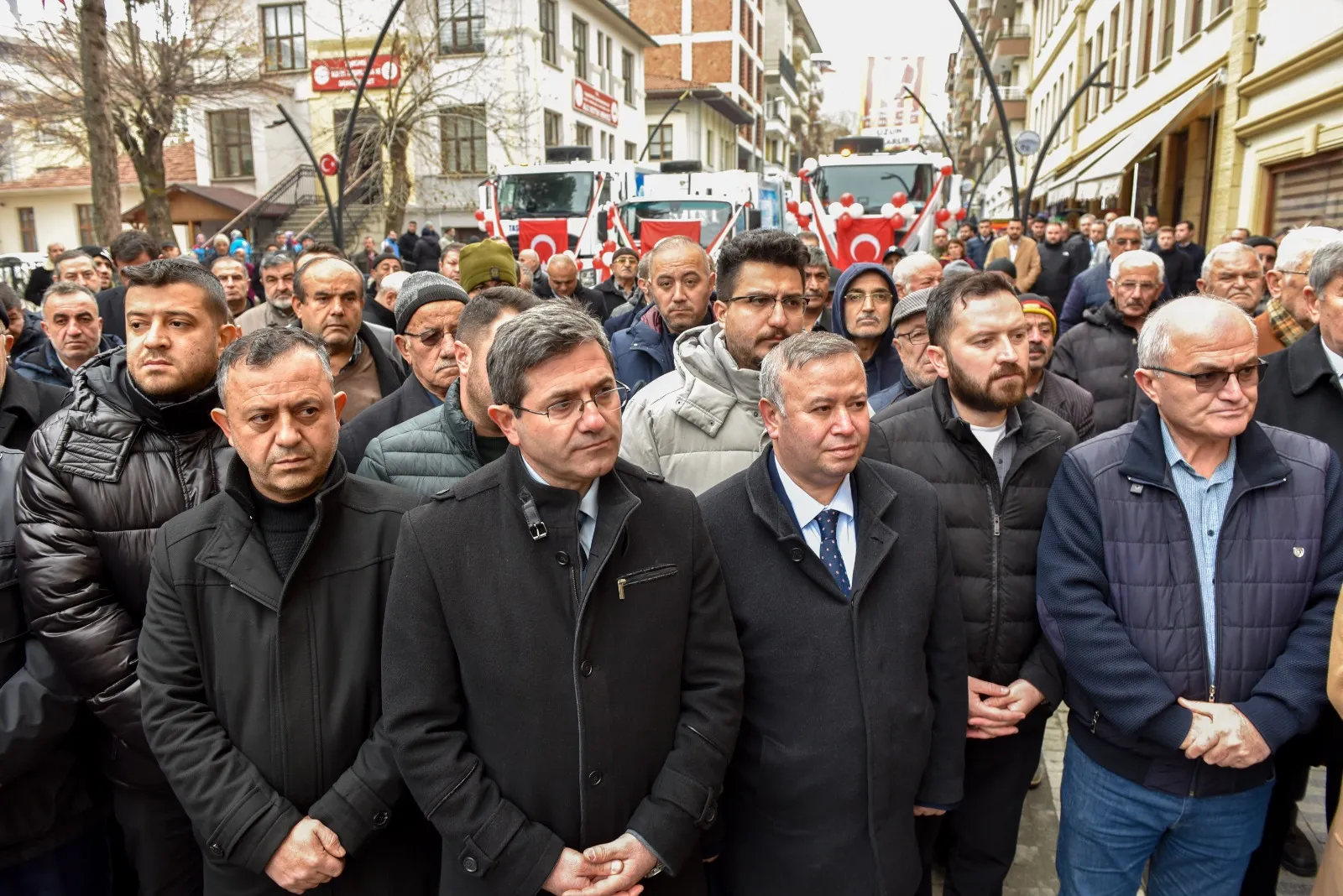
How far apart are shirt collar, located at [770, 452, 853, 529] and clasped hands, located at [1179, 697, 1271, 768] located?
1.08m

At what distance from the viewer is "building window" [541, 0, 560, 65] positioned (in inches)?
A: 1204

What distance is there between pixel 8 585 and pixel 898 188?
1596 centimetres

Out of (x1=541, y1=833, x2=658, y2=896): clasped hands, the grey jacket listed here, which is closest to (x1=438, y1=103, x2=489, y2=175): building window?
the grey jacket

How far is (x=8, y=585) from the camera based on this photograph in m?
2.58

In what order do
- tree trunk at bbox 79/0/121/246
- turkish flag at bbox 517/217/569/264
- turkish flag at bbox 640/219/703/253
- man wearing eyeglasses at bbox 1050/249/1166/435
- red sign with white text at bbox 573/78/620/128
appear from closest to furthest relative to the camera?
man wearing eyeglasses at bbox 1050/249/1166/435, tree trunk at bbox 79/0/121/246, turkish flag at bbox 640/219/703/253, turkish flag at bbox 517/217/569/264, red sign with white text at bbox 573/78/620/128

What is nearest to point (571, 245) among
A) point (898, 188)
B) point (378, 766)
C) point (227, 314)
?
point (898, 188)

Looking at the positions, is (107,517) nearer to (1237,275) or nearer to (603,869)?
(603,869)

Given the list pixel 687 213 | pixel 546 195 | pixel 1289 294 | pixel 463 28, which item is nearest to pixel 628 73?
pixel 463 28

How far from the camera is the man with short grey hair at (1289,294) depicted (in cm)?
435

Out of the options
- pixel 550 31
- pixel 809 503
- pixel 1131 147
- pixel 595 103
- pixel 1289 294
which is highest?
pixel 550 31

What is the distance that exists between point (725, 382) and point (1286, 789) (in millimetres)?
2317

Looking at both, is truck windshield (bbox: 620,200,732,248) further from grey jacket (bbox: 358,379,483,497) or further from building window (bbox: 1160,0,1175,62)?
grey jacket (bbox: 358,379,483,497)

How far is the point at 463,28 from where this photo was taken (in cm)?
3030

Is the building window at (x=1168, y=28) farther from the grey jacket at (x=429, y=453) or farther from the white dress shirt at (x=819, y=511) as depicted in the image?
the grey jacket at (x=429, y=453)
